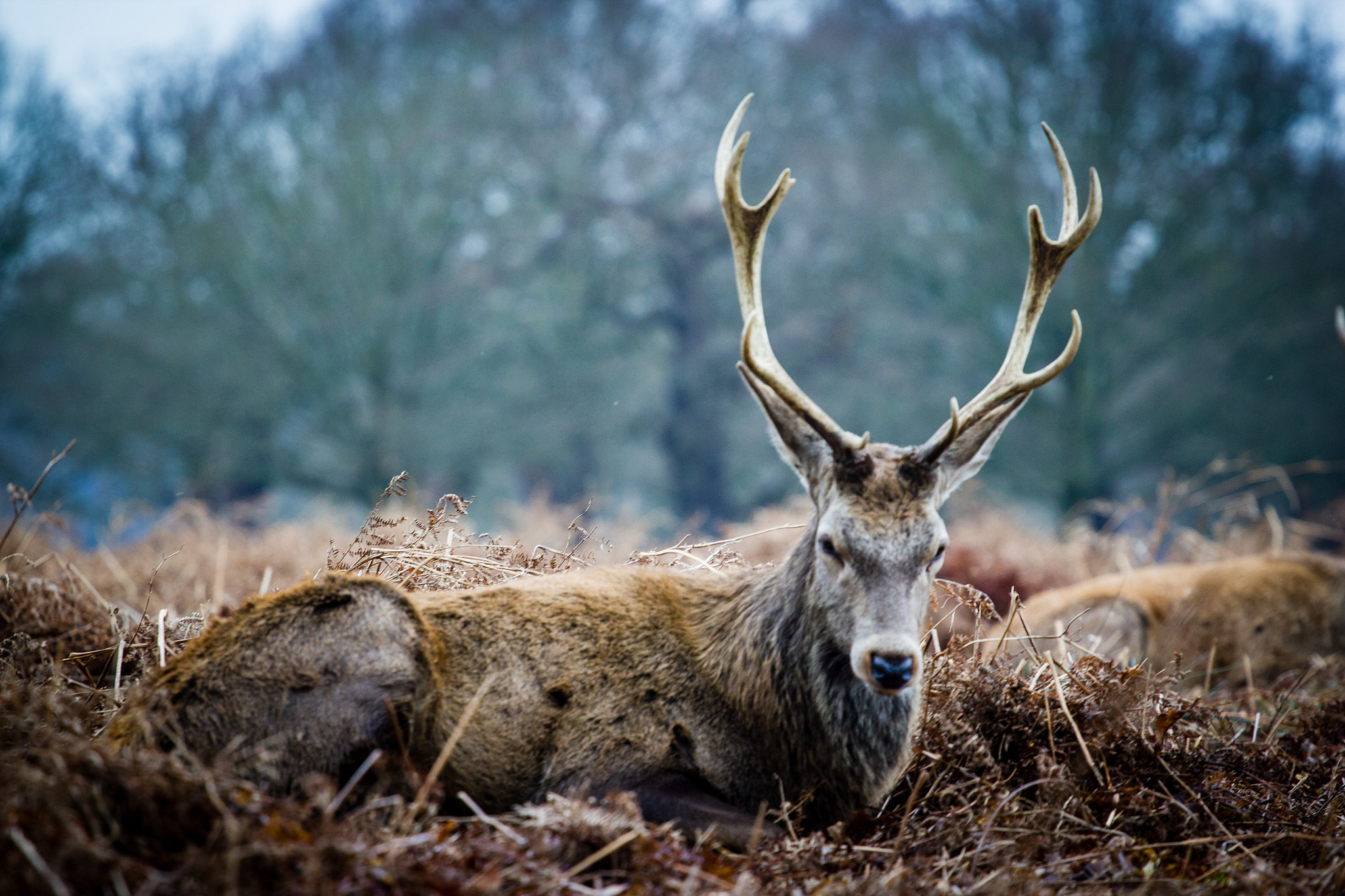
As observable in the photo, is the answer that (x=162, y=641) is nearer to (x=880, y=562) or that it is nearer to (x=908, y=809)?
(x=880, y=562)

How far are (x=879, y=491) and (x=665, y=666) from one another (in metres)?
1.07

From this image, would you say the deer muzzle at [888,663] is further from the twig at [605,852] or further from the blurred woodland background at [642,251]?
the blurred woodland background at [642,251]

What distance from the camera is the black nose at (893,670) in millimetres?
2957

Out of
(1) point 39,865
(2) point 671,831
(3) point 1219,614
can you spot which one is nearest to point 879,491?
(2) point 671,831

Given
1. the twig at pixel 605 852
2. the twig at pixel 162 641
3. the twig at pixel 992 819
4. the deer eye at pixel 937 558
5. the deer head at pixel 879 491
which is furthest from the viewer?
the twig at pixel 162 641

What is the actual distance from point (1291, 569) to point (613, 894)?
712cm

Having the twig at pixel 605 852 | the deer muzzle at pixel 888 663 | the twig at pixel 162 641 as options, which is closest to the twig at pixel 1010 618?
the deer muzzle at pixel 888 663

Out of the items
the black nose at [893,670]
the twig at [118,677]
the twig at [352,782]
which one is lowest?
the twig at [352,782]

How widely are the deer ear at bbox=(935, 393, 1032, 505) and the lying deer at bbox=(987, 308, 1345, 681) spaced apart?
3.27 m

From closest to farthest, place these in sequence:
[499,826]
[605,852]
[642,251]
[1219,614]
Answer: [605,852]
[499,826]
[1219,614]
[642,251]

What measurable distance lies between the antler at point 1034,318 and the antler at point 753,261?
39 centimetres

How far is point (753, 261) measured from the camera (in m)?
3.93

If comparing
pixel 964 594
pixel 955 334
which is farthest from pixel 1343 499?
pixel 964 594

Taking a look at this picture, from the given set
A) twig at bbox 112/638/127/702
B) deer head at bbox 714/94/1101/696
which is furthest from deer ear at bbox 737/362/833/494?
twig at bbox 112/638/127/702
